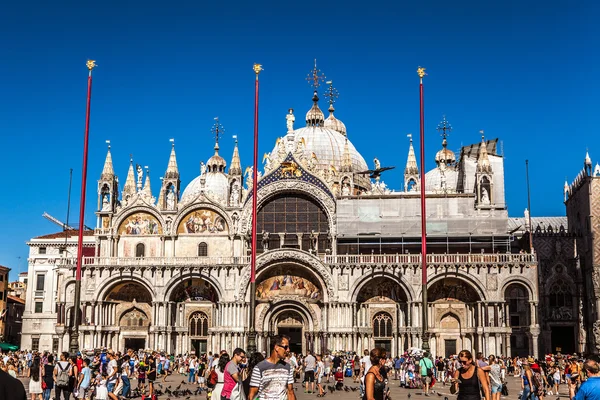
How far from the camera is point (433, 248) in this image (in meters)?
52.0

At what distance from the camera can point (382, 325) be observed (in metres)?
50.5

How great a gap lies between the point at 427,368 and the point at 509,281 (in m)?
21.9

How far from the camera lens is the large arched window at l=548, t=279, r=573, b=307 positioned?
56.0 meters

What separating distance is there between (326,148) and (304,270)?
67.4 feet

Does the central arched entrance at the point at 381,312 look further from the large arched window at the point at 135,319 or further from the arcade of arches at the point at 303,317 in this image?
the large arched window at the point at 135,319

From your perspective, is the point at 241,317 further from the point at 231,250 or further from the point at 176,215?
the point at 176,215

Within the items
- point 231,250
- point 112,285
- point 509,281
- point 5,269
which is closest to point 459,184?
point 509,281

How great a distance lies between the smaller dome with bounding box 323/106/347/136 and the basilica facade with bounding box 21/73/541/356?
1955cm

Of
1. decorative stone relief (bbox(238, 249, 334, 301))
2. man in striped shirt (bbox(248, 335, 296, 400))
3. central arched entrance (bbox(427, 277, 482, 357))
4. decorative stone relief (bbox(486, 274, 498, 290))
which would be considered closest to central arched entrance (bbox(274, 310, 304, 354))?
decorative stone relief (bbox(238, 249, 334, 301))

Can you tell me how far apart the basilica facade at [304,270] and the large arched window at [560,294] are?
150 inches

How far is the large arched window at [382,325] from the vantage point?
165ft

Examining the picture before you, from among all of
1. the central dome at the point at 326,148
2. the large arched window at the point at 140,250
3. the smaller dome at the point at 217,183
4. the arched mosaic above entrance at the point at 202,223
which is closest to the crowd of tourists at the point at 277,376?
the large arched window at the point at 140,250

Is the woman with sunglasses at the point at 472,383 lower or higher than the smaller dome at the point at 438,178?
lower

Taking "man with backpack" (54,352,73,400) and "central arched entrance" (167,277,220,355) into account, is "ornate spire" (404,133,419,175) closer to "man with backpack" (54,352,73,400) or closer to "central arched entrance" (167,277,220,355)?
"central arched entrance" (167,277,220,355)
